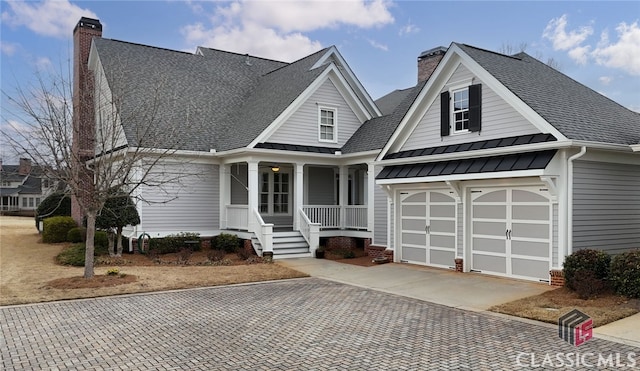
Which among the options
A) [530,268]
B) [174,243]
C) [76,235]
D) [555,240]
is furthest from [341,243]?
[76,235]

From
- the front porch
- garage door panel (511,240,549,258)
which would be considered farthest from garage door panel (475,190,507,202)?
the front porch

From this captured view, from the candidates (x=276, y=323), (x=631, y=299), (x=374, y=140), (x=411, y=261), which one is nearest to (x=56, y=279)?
(x=276, y=323)

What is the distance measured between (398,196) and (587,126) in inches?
247

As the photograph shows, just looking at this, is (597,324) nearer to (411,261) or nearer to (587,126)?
(587,126)

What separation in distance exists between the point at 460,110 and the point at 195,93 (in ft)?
39.9

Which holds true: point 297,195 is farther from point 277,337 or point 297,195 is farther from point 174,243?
point 277,337

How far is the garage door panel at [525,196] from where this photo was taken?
494 inches

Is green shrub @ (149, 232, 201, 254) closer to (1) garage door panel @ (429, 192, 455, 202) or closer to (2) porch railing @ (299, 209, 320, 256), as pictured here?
(2) porch railing @ (299, 209, 320, 256)

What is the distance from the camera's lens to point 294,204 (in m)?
20.0

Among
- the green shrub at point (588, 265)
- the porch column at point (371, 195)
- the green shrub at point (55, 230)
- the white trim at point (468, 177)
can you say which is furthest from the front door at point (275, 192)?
the green shrub at point (588, 265)

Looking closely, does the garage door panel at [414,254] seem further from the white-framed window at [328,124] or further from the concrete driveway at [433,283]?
the white-framed window at [328,124]

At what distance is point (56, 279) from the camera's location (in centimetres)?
1335

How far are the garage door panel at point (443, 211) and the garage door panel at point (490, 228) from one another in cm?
94

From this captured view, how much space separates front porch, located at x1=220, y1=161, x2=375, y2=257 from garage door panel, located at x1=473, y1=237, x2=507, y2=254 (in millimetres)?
5478
